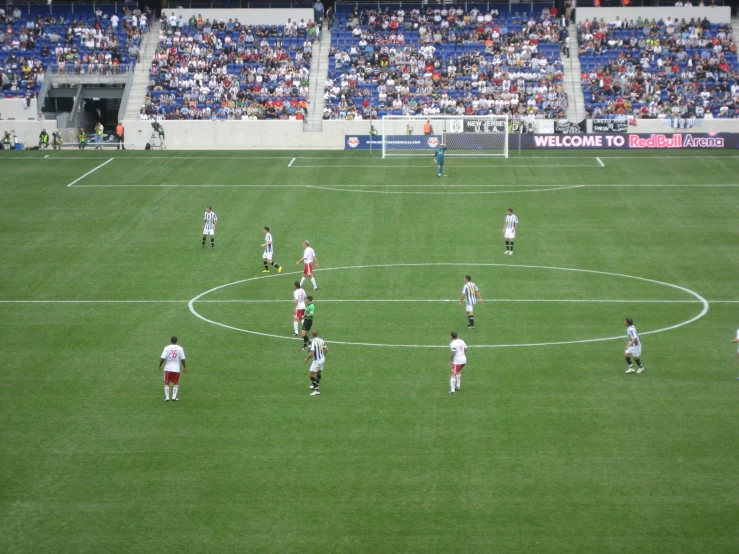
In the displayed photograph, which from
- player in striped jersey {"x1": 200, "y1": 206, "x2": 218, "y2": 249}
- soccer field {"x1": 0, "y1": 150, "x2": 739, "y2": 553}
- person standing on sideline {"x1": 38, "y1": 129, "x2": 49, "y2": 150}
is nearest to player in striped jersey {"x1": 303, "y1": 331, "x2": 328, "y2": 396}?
soccer field {"x1": 0, "y1": 150, "x2": 739, "y2": 553}

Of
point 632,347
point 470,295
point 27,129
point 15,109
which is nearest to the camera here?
point 632,347

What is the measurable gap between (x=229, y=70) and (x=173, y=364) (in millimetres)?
50504

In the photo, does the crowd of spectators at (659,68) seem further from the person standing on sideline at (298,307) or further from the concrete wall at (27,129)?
the person standing on sideline at (298,307)

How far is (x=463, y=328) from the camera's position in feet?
111

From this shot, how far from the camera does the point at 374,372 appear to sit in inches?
1163

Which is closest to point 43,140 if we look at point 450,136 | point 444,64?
point 450,136

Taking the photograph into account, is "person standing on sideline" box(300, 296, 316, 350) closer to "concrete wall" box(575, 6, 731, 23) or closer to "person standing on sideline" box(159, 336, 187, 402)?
"person standing on sideline" box(159, 336, 187, 402)

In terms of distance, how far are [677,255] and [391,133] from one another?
93.0 feet

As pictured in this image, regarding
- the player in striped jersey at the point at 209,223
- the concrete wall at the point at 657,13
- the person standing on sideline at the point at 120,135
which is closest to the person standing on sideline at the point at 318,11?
the person standing on sideline at the point at 120,135

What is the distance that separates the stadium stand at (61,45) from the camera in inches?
2928

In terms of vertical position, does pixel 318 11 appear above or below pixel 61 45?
above

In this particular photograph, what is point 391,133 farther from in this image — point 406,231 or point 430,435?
point 430,435

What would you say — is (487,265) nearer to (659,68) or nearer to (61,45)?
(659,68)

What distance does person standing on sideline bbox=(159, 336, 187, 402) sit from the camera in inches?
1054
